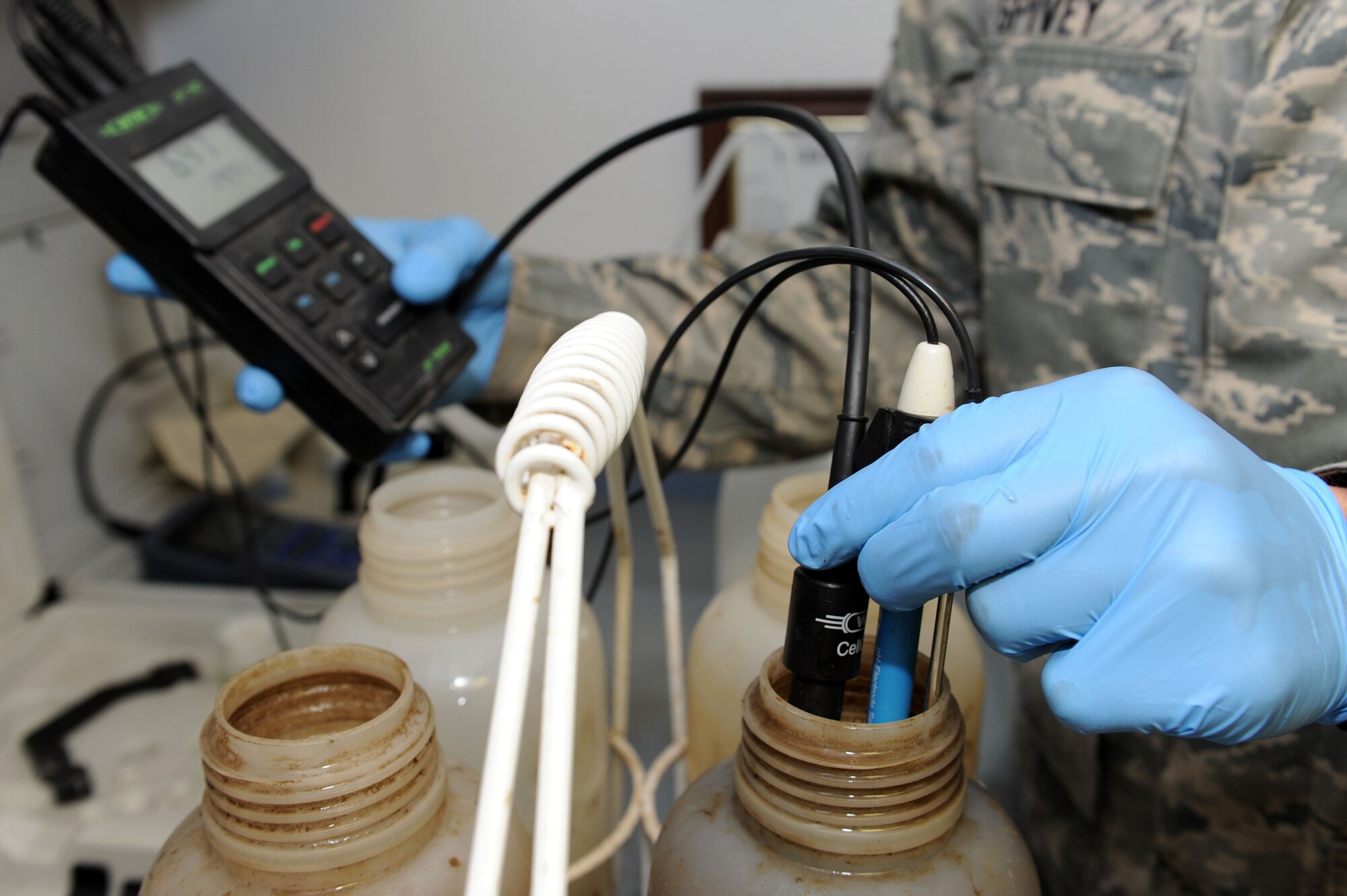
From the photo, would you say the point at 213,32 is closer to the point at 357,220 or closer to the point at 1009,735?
the point at 357,220

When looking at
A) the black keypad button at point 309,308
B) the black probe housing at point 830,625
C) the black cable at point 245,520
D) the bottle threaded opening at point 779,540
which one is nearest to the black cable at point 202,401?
the black cable at point 245,520

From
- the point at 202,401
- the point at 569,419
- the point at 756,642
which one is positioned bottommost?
the point at 202,401

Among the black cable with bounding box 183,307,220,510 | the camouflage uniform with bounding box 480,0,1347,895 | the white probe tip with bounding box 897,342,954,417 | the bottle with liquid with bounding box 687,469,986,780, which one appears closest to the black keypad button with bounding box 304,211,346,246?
the camouflage uniform with bounding box 480,0,1347,895

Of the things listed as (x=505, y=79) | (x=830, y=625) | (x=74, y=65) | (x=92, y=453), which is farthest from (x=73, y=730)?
(x=505, y=79)

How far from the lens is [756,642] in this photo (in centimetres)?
47

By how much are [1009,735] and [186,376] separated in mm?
1021

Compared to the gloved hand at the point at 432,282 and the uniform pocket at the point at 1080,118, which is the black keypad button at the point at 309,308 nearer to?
the gloved hand at the point at 432,282

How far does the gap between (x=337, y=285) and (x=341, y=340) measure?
1.8 inches

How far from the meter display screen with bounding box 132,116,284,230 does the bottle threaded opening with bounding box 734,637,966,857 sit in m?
0.47

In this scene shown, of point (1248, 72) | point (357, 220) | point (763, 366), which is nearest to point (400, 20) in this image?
point (357, 220)

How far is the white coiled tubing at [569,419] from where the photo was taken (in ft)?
0.70

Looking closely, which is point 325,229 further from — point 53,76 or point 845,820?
point 845,820

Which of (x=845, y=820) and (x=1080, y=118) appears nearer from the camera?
(x=845, y=820)

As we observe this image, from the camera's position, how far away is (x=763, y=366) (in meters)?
0.78
